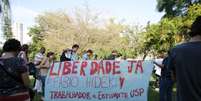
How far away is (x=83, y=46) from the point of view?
2554 inches

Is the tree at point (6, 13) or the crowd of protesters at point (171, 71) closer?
the crowd of protesters at point (171, 71)

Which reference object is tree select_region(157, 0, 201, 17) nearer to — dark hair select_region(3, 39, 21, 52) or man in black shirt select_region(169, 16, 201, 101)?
dark hair select_region(3, 39, 21, 52)

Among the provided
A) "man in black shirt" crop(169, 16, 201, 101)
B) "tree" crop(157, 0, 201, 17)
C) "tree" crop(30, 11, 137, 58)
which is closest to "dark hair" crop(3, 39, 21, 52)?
"man in black shirt" crop(169, 16, 201, 101)

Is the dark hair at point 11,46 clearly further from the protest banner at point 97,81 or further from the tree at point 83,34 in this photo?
the tree at point 83,34

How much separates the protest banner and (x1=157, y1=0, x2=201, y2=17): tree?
4066 cm

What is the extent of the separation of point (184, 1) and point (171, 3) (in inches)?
70.6

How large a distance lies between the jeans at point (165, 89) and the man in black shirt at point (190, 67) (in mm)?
6632

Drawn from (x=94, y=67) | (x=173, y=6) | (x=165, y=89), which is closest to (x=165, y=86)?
(x=165, y=89)

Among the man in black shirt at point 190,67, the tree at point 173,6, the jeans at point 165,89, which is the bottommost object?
the jeans at point 165,89

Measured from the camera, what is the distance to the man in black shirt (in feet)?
14.7

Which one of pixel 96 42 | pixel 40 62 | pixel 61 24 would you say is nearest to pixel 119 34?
pixel 96 42

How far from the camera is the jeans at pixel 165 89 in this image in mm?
11211

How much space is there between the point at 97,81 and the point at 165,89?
164 centimetres

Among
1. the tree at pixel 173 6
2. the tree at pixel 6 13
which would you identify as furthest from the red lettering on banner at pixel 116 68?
the tree at pixel 173 6
